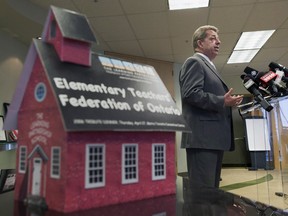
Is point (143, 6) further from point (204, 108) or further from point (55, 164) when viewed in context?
point (55, 164)

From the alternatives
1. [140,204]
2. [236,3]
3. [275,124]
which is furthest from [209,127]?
[236,3]

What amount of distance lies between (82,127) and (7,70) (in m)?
4.56

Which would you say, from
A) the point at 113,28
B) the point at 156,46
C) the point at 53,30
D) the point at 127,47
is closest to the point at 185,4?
the point at 113,28

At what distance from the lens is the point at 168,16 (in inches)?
161

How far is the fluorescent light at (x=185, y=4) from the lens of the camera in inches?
146

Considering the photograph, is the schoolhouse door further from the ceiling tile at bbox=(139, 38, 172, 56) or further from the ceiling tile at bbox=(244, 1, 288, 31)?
the ceiling tile at bbox=(139, 38, 172, 56)

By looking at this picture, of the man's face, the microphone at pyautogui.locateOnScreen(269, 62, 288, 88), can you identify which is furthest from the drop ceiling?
the microphone at pyautogui.locateOnScreen(269, 62, 288, 88)

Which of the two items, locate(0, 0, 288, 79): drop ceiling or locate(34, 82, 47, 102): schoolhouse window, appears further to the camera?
locate(0, 0, 288, 79): drop ceiling

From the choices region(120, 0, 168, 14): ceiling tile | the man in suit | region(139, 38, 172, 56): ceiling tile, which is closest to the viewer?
the man in suit

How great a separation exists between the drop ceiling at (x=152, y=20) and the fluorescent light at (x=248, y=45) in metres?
0.12

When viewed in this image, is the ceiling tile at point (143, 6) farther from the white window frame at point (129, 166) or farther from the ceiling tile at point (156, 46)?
the white window frame at point (129, 166)

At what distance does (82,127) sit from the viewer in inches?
20.2

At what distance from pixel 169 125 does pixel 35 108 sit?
320 millimetres

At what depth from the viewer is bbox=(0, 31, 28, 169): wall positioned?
436 cm
